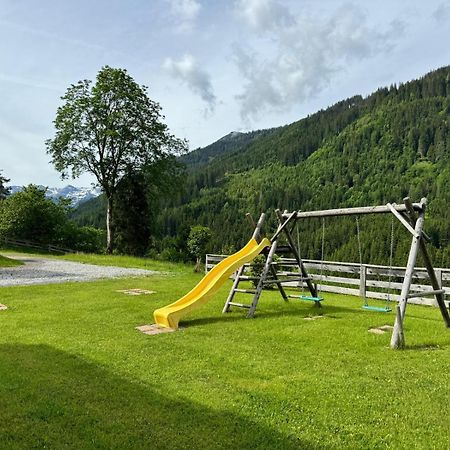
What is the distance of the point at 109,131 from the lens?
3050 cm

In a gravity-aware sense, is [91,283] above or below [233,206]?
below

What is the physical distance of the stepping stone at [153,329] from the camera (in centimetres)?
798

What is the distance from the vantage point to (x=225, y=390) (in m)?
5.00

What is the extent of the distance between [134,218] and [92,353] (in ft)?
83.2

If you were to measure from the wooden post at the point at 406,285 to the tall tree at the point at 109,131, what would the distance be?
85.4ft

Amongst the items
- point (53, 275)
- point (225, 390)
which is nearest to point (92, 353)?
point (225, 390)

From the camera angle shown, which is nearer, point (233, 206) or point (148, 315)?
point (148, 315)

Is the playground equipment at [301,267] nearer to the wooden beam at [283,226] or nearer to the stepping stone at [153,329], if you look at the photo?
Result: the wooden beam at [283,226]

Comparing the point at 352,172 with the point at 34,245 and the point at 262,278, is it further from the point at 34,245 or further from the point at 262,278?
the point at 262,278

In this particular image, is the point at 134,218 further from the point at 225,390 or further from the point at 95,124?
the point at 225,390

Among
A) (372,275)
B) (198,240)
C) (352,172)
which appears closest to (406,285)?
(372,275)

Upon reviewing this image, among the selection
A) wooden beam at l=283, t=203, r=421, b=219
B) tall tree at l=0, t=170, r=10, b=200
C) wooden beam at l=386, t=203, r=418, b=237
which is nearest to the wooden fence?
wooden beam at l=283, t=203, r=421, b=219

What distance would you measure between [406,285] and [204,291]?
4.25 m

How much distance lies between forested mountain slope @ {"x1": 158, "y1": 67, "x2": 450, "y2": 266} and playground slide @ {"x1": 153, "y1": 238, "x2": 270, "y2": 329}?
101 m
